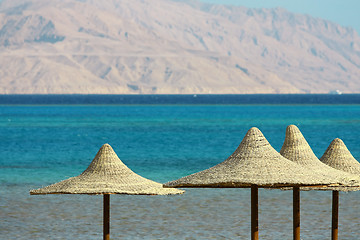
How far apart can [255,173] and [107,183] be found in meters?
2.89

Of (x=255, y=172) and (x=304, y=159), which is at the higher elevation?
(x=304, y=159)

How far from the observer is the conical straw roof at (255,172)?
43.8ft

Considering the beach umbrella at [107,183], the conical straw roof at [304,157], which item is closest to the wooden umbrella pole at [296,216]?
the conical straw roof at [304,157]

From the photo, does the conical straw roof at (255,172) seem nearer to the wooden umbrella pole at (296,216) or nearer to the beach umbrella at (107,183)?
the beach umbrella at (107,183)

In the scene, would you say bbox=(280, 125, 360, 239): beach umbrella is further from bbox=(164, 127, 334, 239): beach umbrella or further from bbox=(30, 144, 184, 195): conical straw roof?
bbox=(30, 144, 184, 195): conical straw roof

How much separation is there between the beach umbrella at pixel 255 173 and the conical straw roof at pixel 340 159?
Result: 307cm

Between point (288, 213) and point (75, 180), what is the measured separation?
10279mm

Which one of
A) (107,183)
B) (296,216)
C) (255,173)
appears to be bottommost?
(296,216)

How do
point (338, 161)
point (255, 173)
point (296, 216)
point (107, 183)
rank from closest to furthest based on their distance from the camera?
1. point (255, 173)
2. point (107, 183)
3. point (296, 216)
4. point (338, 161)

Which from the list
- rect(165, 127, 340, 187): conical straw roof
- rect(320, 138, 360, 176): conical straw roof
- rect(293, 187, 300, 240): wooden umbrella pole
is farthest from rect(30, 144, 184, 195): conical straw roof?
rect(320, 138, 360, 176): conical straw roof

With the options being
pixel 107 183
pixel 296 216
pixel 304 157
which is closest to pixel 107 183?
pixel 107 183

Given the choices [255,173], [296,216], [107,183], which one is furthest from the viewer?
[296,216]

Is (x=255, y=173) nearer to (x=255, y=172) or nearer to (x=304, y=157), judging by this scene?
(x=255, y=172)

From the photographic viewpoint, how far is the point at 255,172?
44.6 feet
